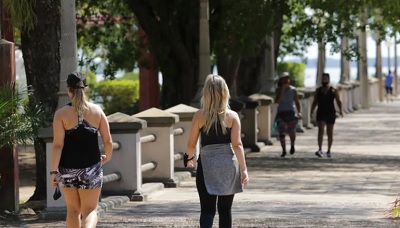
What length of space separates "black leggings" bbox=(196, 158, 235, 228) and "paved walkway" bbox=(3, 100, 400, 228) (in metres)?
2.60

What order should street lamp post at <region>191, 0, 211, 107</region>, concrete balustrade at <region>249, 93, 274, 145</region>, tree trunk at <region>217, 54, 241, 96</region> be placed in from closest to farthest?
street lamp post at <region>191, 0, 211, 107</region> < tree trunk at <region>217, 54, 241, 96</region> < concrete balustrade at <region>249, 93, 274, 145</region>

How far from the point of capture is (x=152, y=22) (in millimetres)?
26906

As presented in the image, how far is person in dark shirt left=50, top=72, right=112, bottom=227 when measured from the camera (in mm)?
10461

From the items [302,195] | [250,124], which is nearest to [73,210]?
[302,195]

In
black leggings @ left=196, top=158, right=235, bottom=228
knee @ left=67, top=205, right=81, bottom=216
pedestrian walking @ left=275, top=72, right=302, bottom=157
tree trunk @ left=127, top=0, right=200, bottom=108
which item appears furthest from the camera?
tree trunk @ left=127, top=0, right=200, bottom=108

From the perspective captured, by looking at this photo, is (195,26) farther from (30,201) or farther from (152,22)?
(30,201)

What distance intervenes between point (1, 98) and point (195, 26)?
1311cm

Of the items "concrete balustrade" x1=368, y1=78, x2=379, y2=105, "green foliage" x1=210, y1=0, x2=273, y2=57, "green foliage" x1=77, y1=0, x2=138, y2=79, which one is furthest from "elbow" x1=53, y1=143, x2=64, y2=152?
"concrete balustrade" x1=368, y1=78, x2=379, y2=105

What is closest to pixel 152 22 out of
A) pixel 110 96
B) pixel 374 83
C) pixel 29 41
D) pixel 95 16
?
pixel 95 16

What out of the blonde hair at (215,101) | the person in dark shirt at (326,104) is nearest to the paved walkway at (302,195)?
the person in dark shirt at (326,104)

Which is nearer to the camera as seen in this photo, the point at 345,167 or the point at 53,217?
the point at 53,217

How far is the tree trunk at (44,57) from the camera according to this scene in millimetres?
A: 17234

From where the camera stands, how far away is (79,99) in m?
10.5

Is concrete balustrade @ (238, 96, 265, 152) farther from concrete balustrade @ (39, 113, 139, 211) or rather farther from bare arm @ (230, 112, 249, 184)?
bare arm @ (230, 112, 249, 184)
